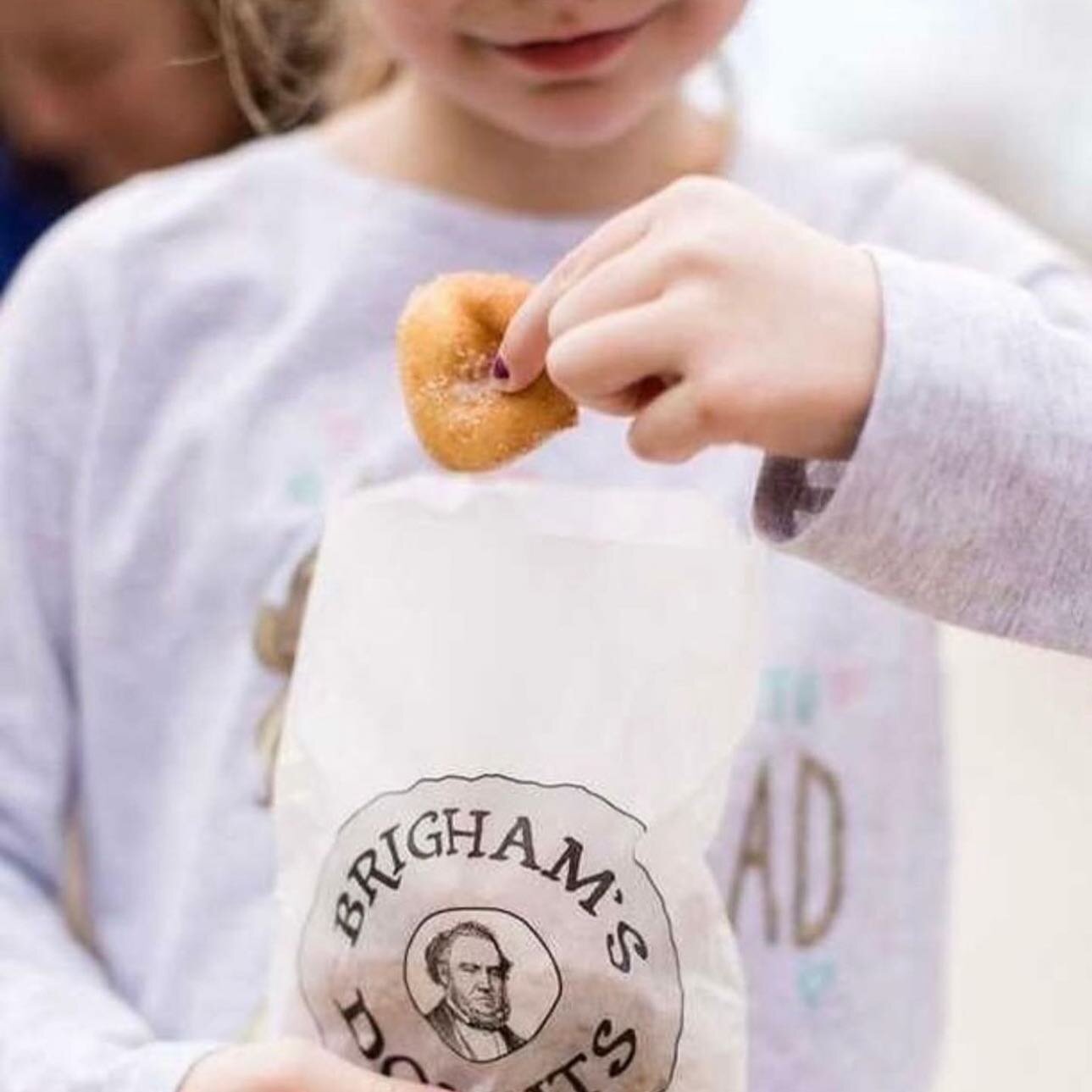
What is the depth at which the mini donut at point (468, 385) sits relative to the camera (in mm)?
557

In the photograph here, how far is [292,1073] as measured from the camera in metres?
0.56

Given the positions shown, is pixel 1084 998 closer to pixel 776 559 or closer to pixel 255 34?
pixel 776 559

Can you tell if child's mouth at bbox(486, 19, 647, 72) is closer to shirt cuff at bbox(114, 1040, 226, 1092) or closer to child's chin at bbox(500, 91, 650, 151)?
child's chin at bbox(500, 91, 650, 151)

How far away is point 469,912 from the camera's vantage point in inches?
21.7

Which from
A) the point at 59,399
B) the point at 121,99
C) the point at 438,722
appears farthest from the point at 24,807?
the point at 121,99

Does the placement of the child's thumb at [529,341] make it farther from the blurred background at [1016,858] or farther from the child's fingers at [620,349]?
the blurred background at [1016,858]

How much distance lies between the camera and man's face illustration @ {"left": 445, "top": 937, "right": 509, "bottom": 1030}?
21.7 inches

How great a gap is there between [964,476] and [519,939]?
165 mm

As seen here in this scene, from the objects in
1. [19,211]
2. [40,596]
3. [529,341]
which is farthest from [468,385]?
[19,211]

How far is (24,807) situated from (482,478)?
0.21 metres

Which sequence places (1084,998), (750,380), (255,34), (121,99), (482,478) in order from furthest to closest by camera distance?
(121,99) < (1084,998) < (255,34) < (482,478) < (750,380)

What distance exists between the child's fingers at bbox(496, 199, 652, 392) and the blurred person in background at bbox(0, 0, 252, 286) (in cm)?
91

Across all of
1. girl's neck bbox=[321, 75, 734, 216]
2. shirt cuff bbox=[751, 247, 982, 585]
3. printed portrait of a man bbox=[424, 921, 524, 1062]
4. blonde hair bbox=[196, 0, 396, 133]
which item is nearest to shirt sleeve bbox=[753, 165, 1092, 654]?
shirt cuff bbox=[751, 247, 982, 585]

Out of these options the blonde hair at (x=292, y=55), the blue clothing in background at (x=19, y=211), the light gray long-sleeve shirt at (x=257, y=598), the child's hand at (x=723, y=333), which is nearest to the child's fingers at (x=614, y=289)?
the child's hand at (x=723, y=333)
